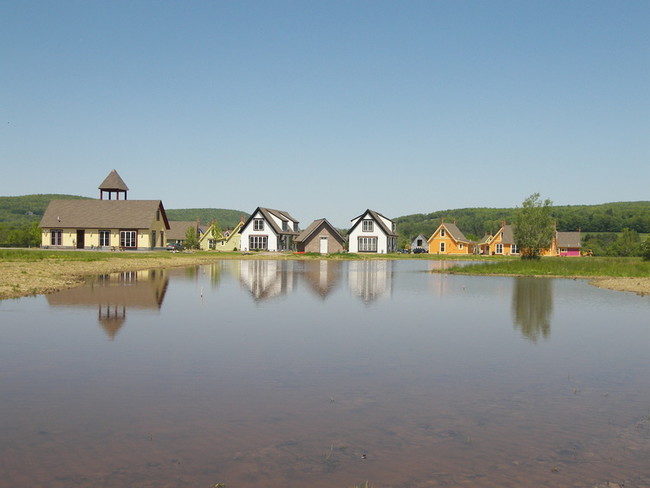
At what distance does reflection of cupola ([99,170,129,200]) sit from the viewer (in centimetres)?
7388

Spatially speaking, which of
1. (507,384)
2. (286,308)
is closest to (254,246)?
(286,308)

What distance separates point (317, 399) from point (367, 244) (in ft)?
249

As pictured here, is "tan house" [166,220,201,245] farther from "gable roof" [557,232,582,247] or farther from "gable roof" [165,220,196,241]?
"gable roof" [557,232,582,247]

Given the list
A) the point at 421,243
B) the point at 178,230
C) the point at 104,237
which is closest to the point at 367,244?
the point at 421,243

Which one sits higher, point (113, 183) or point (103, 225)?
point (113, 183)

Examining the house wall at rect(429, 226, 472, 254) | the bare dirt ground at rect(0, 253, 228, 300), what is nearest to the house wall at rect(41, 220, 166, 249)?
the bare dirt ground at rect(0, 253, 228, 300)

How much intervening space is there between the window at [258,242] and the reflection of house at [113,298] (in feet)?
175

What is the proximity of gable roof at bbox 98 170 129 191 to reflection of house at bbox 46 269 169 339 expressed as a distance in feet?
145

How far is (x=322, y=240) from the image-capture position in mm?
84688

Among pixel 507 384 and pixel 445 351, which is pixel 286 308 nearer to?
pixel 445 351

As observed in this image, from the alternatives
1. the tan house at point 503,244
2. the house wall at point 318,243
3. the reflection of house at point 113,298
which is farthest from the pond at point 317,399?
the tan house at point 503,244

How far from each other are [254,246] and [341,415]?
7783 cm

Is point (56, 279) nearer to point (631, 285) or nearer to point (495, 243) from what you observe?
point (631, 285)

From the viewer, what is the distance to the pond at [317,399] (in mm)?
7203
